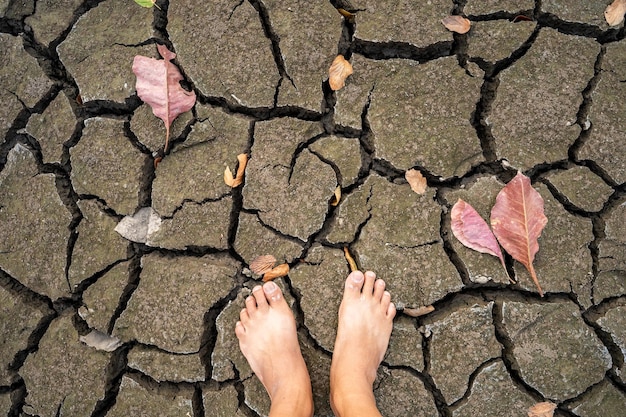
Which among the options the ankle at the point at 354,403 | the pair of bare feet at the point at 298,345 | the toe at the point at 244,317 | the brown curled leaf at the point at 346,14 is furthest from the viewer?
the brown curled leaf at the point at 346,14

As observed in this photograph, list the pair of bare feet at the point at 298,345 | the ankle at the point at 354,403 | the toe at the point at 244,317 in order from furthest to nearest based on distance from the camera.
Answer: the toe at the point at 244,317
the pair of bare feet at the point at 298,345
the ankle at the point at 354,403

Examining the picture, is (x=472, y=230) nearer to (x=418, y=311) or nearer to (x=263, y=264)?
(x=418, y=311)

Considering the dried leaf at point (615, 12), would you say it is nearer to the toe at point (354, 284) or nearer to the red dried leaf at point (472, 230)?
the red dried leaf at point (472, 230)

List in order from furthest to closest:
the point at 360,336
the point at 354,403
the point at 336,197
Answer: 1. the point at 336,197
2. the point at 360,336
3. the point at 354,403

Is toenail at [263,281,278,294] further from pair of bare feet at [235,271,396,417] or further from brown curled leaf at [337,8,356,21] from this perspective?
brown curled leaf at [337,8,356,21]

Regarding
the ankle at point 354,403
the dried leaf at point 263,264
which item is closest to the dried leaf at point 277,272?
the dried leaf at point 263,264

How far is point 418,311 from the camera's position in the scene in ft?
6.32

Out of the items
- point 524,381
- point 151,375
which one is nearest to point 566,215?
point 524,381

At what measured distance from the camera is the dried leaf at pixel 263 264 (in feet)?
6.49

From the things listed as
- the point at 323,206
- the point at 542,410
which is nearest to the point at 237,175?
the point at 323,206

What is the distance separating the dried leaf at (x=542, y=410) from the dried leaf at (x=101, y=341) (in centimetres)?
160

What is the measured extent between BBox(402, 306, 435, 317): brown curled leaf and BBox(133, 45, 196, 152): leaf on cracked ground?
1.16 meters

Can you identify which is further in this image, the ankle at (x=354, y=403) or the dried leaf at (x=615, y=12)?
the dried leaf at (x=615, y=12)

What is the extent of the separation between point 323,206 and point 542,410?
1.10m
